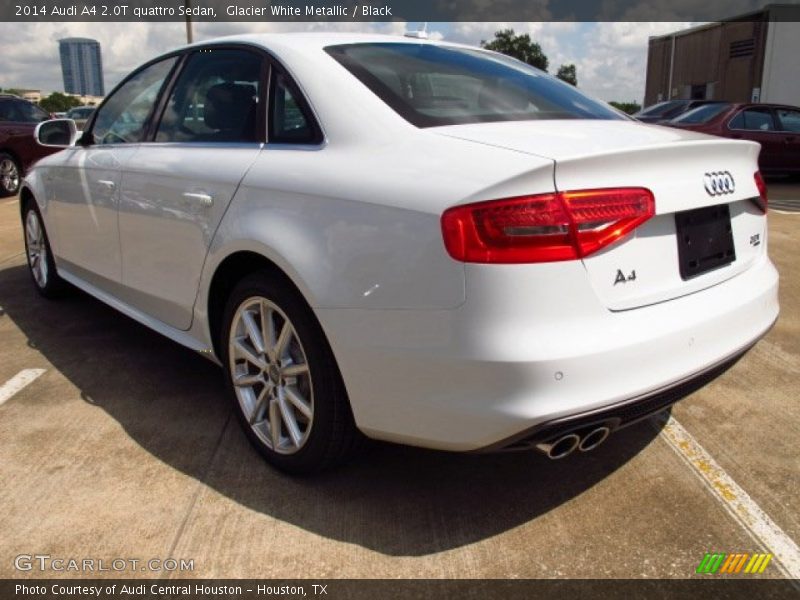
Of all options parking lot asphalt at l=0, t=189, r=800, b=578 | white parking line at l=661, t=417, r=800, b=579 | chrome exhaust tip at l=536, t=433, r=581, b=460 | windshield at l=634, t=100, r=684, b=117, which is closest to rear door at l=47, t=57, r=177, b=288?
parking lot asphalt at l=0, t=189, r=800, b=578

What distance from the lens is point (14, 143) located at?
11734mm

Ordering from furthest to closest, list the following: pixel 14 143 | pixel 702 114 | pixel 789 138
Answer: pixel 789 138, pixel 702 114, pixel 14 143

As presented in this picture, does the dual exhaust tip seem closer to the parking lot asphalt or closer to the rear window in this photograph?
the parking lot asphalt

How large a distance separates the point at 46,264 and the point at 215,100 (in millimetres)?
2478

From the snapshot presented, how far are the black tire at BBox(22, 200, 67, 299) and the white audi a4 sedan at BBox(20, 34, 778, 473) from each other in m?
2.00

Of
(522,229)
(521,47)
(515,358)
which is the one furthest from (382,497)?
(521,47)

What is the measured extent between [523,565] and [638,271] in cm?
93

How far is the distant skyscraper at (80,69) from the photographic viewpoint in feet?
405

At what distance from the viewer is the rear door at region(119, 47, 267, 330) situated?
9.16ft

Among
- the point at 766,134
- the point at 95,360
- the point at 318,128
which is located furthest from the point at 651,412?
the point at 766,134

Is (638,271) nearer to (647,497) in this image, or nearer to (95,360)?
(647,497)

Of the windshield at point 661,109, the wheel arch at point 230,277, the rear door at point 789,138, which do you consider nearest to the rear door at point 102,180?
the wheel arch at point 230,277

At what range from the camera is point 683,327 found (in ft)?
6.93

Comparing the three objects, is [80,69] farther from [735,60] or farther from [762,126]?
Result: [762,126]
